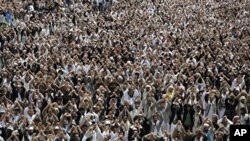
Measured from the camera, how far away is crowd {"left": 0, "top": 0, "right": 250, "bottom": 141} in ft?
57.0

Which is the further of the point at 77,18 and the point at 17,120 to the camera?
the point at 77,18

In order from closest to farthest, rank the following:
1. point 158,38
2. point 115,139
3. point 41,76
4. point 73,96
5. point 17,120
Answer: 1. point 115,139
2. point 17,120
3. point 73,96
4. point 41,76
5. point 158,38

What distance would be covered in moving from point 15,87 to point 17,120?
296 cm

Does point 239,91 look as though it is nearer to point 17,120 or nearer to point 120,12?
point 17,120

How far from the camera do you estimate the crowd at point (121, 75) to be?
1738 centimetres

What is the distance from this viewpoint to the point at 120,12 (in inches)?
1371

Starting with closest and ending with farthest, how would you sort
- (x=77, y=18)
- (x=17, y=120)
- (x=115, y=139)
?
(x=115, y=139)
(x=17, y=120)
(x=77, y=18)

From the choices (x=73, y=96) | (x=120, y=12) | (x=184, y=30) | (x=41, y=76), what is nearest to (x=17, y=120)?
(x=73, y=96)

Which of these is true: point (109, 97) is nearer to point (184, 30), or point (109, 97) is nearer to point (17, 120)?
point (17, 120)

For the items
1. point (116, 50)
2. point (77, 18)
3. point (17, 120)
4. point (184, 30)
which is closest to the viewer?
point (17, 120)

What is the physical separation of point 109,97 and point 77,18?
12.7 m

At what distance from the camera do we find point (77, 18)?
31.9 meters

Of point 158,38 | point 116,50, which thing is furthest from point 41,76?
point 158,38

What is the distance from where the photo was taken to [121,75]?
21.4 meters
